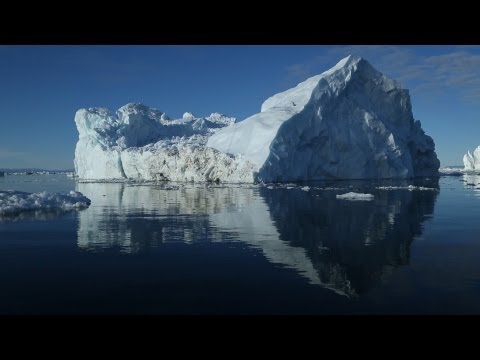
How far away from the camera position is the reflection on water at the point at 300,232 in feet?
27.3

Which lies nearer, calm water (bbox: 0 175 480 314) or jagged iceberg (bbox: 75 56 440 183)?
calm water (bbox: 0 175 480 314)

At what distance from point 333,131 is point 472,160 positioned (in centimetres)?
6677

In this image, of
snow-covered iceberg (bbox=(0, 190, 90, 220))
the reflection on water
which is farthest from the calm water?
snow-covered iceberg (bbox=(0, 190, 90, 220))

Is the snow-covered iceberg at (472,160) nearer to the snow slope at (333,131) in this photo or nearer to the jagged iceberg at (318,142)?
the jagged iceberg at (318,142)

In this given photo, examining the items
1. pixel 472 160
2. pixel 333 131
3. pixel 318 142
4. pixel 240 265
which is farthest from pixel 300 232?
pixel 472 160

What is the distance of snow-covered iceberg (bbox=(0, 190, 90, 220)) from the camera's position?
17094 mm

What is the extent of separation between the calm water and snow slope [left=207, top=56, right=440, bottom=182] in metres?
25.4

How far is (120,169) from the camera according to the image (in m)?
59.6

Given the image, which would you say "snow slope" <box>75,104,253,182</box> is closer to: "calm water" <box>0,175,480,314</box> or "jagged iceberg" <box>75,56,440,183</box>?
"jagged iceberg" <box>75,56,440,183</box>

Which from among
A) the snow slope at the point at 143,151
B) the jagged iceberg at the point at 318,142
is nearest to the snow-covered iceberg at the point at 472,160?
the jagged iceberg at the point at 318,142

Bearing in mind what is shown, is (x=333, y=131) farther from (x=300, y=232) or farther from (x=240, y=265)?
(x=240, y=265)

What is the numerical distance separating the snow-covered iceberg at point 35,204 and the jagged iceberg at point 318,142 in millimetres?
20736
